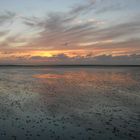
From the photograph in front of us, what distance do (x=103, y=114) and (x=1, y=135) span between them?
9.16 meters

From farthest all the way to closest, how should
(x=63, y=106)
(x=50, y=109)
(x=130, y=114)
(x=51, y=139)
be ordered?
1. (x=63, y=106)
2. (x=50, y=109)
3. (x=130, y=114)
4. (x=51, y=139)

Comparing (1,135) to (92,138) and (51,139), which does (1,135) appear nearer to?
(51,139)

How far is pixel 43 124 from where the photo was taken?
15.7 meters

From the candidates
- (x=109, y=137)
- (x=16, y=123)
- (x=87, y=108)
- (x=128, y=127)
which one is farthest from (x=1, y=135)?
(x=87, y=108)

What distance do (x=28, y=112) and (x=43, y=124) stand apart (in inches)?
161

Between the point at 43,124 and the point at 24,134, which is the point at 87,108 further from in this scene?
the point at 24,134

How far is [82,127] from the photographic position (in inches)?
594

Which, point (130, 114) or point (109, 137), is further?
point (130, 114)

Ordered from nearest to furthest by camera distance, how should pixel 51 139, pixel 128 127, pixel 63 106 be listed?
pixel 51 139, pixel 128 127, pixel 63 106

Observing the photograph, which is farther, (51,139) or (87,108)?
(87,108)

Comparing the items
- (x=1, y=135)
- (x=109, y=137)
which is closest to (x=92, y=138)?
(x=109, y=137)

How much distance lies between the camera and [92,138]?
12961mm

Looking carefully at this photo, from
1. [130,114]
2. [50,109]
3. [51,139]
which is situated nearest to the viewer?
[51,139]

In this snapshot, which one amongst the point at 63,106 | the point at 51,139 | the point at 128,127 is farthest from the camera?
the point at 63,106
